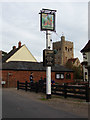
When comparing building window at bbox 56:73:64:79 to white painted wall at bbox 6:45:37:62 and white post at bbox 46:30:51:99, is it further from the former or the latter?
white post at bbox 46:30:51:99

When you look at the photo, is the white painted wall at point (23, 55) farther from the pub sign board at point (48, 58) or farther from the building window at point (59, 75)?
the pub sign board at point (48, 58)

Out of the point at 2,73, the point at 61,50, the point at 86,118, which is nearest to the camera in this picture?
the point at 86,118

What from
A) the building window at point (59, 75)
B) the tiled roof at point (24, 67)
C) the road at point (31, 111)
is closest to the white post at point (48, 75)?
the road at point (31, 111)

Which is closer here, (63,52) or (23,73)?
(23,73)

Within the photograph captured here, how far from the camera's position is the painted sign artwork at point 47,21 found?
46.9 feet

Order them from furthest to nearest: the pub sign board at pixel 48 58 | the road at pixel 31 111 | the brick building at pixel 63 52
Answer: the brick building at pixel 63 52, the pub sign board at pixel 48 58, the road at pixel 31 111

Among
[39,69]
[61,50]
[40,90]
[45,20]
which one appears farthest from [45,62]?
[61,50]

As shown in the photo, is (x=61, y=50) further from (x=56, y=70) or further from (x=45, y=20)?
(x=45, y=20)

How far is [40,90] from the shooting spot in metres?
18.5

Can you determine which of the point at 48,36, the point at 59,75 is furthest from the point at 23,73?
the point at 48,36

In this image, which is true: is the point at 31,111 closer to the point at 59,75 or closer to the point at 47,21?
the point at 47,21

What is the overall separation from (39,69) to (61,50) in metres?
55.7

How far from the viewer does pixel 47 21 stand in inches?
570

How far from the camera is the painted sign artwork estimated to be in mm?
14305
